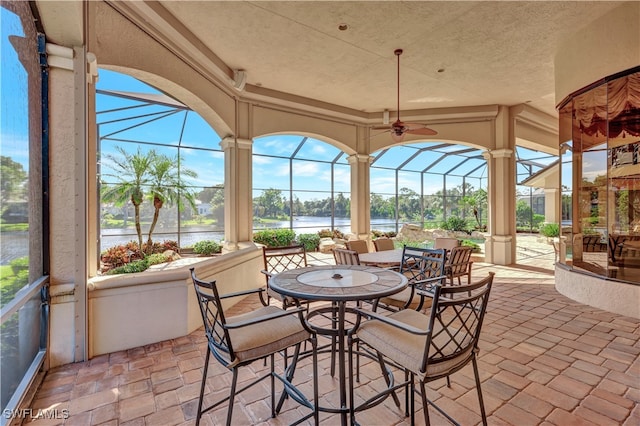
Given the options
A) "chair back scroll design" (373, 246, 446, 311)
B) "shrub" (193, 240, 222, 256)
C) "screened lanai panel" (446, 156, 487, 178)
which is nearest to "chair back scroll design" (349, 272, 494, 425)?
"chair back scroll design" (373, 246, 446, 311)

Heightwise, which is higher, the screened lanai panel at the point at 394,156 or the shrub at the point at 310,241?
the screened lanai panel at the point at 394,156

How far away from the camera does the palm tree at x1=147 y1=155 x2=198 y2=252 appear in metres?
7.95

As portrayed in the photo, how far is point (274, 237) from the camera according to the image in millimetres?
9414

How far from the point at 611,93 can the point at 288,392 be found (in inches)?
202

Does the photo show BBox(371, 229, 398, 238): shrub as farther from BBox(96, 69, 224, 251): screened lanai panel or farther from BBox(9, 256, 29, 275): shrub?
BBox(9, 256, 29, 275): shrub

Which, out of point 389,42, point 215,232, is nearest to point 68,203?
point 389,42

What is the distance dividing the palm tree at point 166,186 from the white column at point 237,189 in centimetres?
363

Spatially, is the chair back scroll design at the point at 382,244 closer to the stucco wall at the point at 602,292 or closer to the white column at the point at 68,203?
the stucco wall at the point at 602,292

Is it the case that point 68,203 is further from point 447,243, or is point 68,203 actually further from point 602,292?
point 602,292

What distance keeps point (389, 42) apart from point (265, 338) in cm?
402

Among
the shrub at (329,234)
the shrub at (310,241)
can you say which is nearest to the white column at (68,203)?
the shrub at (310,241)

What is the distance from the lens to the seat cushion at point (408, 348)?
152 cm

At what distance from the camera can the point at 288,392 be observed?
1.91 m

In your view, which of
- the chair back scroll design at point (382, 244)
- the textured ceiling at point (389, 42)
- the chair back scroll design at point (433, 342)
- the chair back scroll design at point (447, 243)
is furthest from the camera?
the chair back scroll design at point (382, 244)
